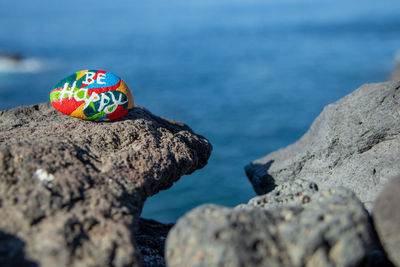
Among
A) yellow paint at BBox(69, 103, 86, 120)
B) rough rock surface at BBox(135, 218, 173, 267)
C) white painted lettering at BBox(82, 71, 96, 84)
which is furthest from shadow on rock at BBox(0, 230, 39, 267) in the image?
white painted lettering at BBox(82, 71, 96, 84)

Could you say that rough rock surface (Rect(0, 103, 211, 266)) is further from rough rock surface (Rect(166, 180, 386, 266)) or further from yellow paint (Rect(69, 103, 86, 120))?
rough rock surface (Rect(166, 180, 386, 266))

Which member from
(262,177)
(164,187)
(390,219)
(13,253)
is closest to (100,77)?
(164,187)

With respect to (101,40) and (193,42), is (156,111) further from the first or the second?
(101,40)

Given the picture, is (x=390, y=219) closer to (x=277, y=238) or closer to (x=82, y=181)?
(x=277, y=238)

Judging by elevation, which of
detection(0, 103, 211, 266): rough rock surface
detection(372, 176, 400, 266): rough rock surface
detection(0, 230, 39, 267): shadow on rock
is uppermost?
detection(0, 103, 211, 266): rough rock surface

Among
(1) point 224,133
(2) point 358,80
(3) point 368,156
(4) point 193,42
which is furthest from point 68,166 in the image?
(4) point 193,42

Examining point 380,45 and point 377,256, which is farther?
point 380,45

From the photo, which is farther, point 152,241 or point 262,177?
point 262,177
